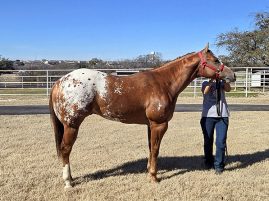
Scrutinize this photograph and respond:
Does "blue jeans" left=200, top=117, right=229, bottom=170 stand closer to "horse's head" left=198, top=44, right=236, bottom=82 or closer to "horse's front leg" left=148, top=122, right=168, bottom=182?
"horse's head" left=198, top=44, right=236, bottom=82

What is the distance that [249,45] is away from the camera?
107 feet

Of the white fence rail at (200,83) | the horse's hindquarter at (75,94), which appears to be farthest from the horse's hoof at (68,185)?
the white fence rail at (200,83)

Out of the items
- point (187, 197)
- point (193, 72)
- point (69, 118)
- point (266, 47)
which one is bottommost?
point (187, 197)

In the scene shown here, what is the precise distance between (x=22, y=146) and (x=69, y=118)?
3.28m

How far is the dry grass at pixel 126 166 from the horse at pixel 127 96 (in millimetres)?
455

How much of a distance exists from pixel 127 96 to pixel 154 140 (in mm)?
821

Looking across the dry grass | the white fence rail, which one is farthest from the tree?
the dry grass

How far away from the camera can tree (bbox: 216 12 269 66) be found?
103 feet

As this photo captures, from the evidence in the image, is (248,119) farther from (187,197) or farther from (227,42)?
(227,42)

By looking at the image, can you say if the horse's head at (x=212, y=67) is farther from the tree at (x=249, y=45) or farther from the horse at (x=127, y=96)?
the tree at (x=249, y=45)

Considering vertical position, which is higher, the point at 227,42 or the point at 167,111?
the point at 227,42

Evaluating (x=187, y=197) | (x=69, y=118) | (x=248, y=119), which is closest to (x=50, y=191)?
(x=69, y=118)

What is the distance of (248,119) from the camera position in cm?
1318

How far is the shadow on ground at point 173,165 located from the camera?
650 cm
